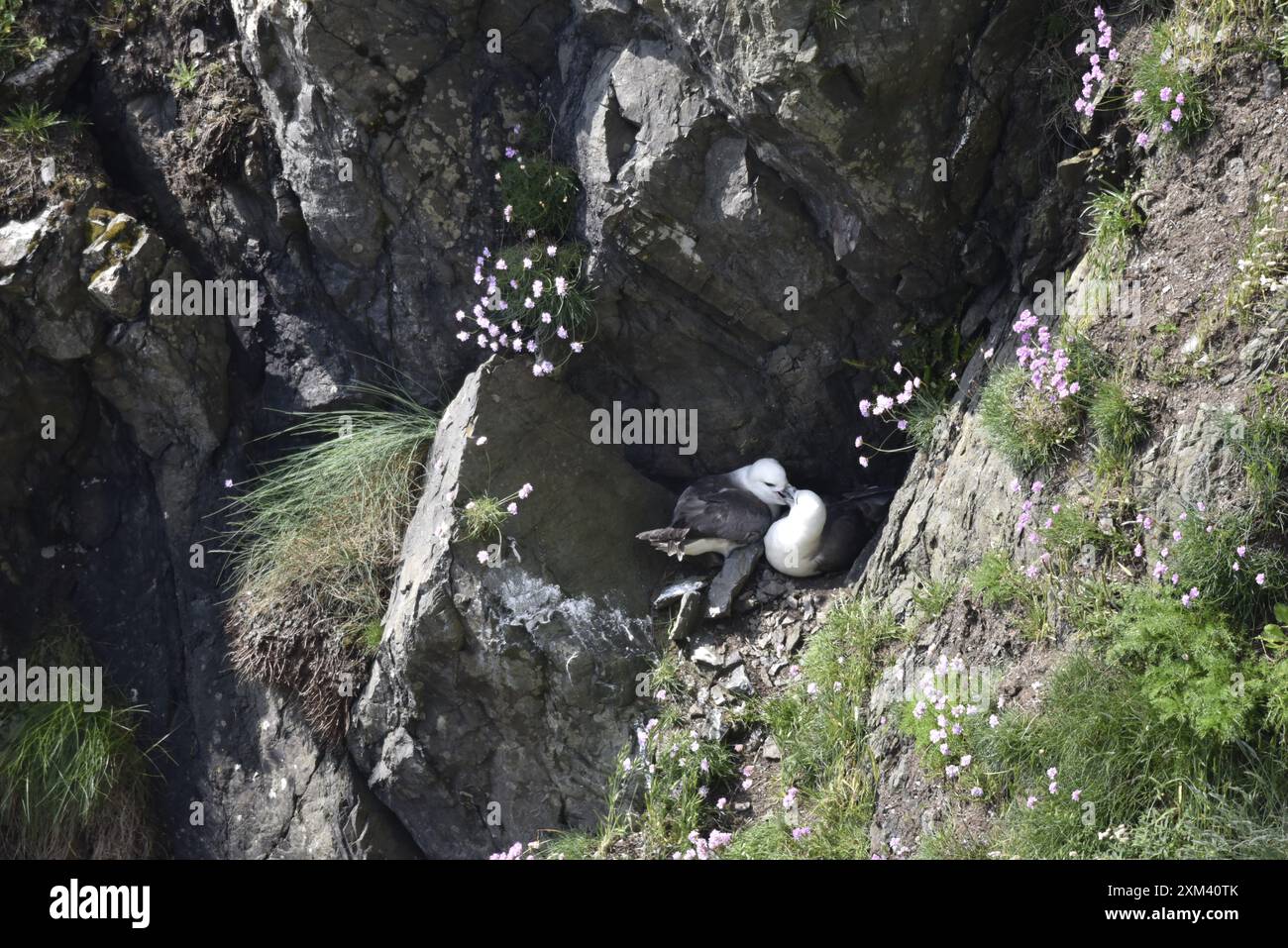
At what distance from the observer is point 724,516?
248 inches

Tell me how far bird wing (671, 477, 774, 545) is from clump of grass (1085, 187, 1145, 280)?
2.15 meters

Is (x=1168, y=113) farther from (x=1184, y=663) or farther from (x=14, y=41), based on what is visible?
(x=14, y=41)

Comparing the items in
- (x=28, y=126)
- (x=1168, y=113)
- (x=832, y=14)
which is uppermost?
(x=28, y=126)

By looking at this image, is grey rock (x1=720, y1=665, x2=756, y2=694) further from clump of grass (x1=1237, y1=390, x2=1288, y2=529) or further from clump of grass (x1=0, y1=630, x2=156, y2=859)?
clump of grass (x1=0, y1=630, x2=156, y2=859)

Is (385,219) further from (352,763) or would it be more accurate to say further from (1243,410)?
(1243,410)

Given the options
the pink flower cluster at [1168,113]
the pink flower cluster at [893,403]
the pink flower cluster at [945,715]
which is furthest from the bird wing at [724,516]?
the pink flower cluster at [1168,113]

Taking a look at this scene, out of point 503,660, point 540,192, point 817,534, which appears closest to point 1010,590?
point 817,534

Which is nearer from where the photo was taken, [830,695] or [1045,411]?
[1045,411]

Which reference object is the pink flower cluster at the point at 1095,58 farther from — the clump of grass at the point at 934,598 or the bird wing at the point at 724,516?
the bird wing at the point at 724,516

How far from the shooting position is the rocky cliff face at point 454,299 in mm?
5566

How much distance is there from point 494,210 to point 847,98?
2.25 metres

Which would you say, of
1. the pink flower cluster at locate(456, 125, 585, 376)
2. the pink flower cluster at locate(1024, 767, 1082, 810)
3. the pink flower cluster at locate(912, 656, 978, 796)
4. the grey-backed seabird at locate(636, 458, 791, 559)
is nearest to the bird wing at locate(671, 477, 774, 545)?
the grey-backed seabird at locate(636, 458, 791, 559)

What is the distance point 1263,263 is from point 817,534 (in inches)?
98.4

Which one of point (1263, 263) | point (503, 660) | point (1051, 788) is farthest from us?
point (503, 660)
